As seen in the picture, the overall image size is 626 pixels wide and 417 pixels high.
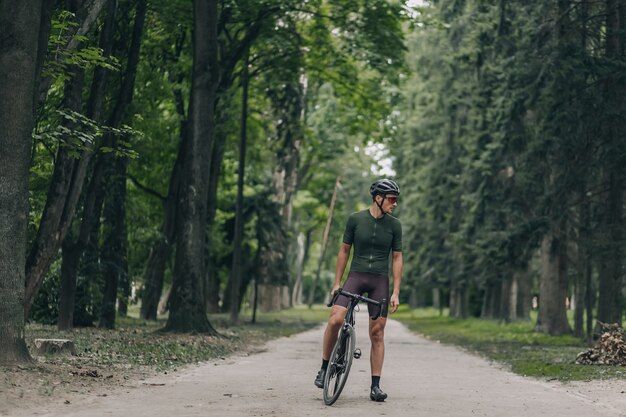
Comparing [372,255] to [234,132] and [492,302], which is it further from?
[492,302]

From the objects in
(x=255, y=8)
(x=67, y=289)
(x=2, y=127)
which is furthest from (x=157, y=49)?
(x=2, y=127)

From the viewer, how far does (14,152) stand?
12250mm

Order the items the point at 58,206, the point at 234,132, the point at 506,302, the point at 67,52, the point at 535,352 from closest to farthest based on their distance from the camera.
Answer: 1. the point at 67,52
2. the point at 58,206
3. the point at 535,352
4. the point at 234,132
5. the point at 506,302

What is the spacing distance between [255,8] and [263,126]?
13.5 meters

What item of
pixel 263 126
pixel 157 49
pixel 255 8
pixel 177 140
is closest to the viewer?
pixel 255 8

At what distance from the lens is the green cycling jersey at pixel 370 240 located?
10680 mm

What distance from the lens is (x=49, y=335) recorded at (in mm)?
20781

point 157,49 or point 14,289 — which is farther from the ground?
point 157,49

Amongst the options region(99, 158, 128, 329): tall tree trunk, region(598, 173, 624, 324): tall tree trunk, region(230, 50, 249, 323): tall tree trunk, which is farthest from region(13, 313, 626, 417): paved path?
region(230, 50, 249, 323): tall tree trunk

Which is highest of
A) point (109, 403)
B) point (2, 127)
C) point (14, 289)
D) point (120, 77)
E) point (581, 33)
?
point (581, 33)

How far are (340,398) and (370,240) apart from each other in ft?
5.93

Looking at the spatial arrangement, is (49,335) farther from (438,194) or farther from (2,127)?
(438,194)

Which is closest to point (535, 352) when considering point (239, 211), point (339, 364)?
point (339, 364)

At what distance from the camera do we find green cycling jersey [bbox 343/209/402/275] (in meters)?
10.7
